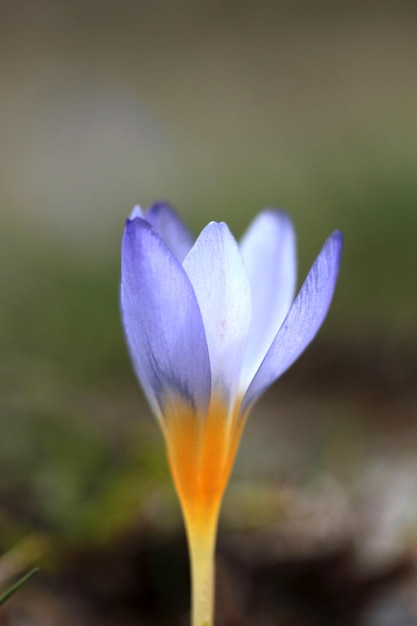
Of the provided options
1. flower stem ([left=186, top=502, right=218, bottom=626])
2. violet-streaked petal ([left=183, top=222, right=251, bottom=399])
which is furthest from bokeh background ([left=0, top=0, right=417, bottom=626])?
violet-streaked petal ([left=183, top=222, right=251, bottom=399])

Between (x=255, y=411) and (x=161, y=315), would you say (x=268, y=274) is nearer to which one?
(x=161, y=315)

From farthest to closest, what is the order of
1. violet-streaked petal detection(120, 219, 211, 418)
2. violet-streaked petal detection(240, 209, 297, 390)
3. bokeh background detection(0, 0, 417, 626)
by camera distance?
1. bokeh background detection(0, 0, 417, 626)
2. violet-streaked petal detection(240, 209, 297, 390)
3. violet-streaked petal detection(120, 219, 211, 418)

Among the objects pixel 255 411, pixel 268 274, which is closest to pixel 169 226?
pixel 268 274

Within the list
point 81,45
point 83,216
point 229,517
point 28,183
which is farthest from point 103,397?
point 81,45

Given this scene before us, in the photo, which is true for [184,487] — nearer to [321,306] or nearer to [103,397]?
[321,306]

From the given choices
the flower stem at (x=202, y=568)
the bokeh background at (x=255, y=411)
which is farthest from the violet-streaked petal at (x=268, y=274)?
the bokeh background at (x=255, y=411)

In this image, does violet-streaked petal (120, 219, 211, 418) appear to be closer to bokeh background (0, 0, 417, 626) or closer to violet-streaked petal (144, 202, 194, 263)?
violet-streaked petal (144, 202, 194, 263)

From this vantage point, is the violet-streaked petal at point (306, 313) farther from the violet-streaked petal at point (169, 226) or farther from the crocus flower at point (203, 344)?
the violet-streaked petal at point (169, 226)
